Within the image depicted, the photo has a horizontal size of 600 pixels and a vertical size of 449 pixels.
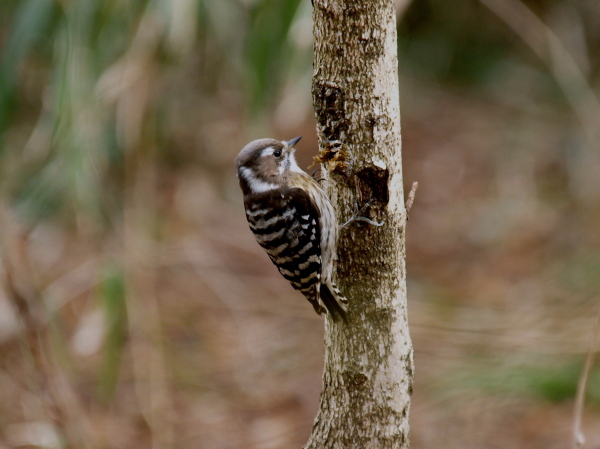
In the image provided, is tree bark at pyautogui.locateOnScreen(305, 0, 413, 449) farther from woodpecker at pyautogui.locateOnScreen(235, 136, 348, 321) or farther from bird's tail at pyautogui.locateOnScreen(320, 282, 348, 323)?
woodpecker at pyautogui.locateOnScreen(235, 136, 348, 321)

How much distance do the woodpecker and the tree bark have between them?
0.71 feet

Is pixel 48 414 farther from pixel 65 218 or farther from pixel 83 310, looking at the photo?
pixel 65 218

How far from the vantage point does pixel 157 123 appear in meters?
7.10

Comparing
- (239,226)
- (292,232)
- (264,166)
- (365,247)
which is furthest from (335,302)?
(239,226)

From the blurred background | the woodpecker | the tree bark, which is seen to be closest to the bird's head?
the woodpecker

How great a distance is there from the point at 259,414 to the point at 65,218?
343 centimetres

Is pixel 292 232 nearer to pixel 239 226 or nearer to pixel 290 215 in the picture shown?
pixel 290 215

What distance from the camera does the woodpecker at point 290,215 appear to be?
10.5 ft

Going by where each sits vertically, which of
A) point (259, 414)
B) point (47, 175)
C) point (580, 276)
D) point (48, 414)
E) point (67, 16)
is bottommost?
point (259, 414)

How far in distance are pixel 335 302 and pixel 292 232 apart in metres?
0.72

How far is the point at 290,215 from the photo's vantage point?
350cm

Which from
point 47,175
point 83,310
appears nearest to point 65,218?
point 83,310

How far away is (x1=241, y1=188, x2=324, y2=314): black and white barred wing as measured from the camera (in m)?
3.32

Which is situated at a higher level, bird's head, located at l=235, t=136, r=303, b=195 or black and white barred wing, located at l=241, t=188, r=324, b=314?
bird's head, located at l=235, t=136, r=303, b=195
